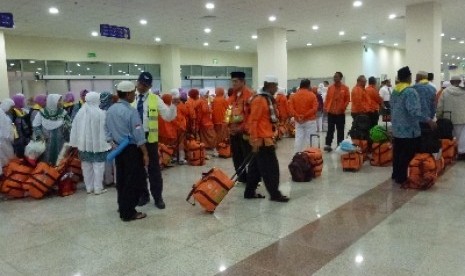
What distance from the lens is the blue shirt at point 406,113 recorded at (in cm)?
498

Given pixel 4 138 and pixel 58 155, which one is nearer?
pixel 4 138

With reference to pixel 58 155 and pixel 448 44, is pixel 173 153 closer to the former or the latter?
pixel 58 155

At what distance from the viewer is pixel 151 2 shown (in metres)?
9.80

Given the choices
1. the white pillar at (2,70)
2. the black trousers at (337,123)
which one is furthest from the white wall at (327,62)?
the white pillar at (2,70)

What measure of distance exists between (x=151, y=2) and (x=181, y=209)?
680 cm

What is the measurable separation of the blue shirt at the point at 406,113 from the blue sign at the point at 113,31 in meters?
10.3

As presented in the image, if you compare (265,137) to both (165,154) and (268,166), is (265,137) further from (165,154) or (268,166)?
(165,154)

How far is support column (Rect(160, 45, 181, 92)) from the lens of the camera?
18.9 m

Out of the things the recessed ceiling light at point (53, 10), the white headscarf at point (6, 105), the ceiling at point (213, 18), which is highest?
the ceiling at point (213, 18)

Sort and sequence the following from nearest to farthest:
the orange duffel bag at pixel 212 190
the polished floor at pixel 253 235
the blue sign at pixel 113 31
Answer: the polished floor at pixel 253 235 < the orange duffel bag at pixel 212 190 < the blue sign at pixel 113 31

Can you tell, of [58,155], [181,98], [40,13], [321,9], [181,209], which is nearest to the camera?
[181,209]

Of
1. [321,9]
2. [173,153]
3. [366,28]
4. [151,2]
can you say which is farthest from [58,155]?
[366,28]

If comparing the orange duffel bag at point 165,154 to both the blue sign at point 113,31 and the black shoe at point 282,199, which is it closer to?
the black shoe at point 282,199

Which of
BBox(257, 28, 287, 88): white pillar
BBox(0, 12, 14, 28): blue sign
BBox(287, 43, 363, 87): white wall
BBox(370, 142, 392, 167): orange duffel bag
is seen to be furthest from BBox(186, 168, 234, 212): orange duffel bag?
BBox(287, 43, 363, 87): white wall
